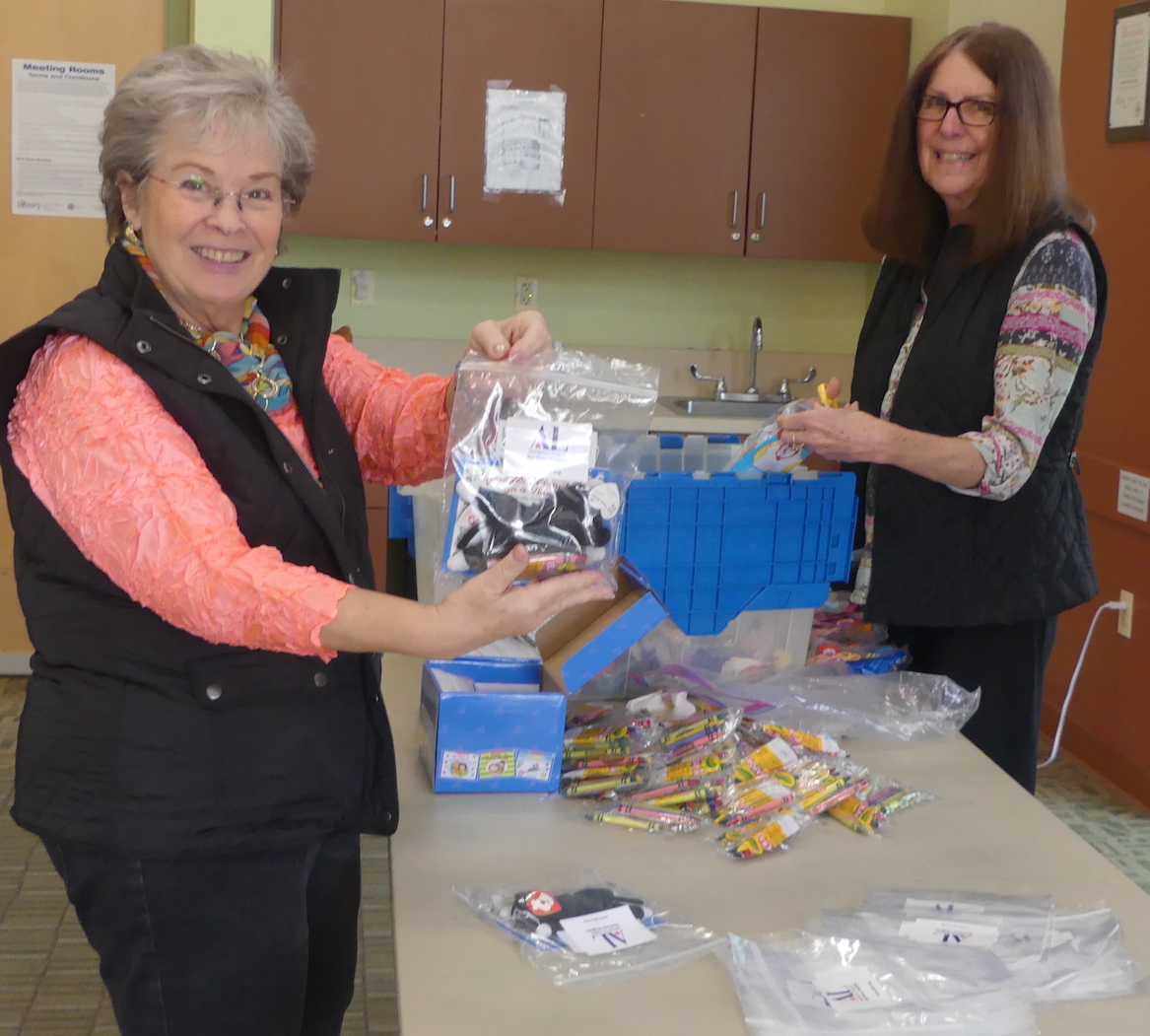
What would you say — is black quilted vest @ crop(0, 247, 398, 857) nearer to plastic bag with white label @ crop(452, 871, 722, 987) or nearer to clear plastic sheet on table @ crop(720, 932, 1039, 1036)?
plastic bag with white label @ crop(452, 871, 722, 987)

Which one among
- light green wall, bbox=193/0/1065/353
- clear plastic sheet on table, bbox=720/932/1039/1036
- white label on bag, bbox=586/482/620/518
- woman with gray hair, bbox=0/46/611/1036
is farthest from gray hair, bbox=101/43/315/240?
light green wall, bbox=193/0/1065/353

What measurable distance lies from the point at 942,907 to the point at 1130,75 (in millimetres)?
2654

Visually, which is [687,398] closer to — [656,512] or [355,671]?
[656,512]

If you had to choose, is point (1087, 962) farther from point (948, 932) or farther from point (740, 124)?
point (740, 124)

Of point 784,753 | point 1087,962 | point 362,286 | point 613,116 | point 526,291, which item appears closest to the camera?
point 1087,962

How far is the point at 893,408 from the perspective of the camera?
77.1 inches

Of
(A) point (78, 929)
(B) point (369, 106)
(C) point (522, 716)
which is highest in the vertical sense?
(B) point (369, 106)

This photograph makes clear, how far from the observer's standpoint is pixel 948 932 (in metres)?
1.18

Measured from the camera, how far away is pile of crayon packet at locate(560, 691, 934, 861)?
140 centimetres

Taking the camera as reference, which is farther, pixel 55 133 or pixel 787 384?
pixel 787 384

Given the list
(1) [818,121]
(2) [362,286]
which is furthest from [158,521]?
(1) [818,121]

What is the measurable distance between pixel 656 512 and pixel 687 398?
2.64 meters

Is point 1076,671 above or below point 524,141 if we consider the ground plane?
below

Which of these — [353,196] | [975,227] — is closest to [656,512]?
[975,227]
